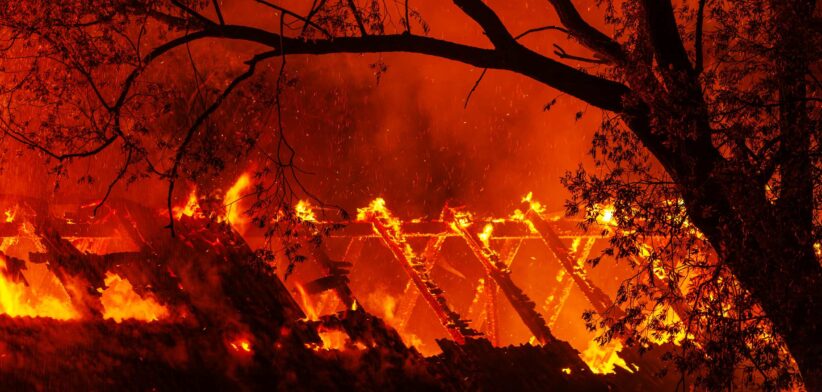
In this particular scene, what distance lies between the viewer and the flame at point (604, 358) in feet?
35.2

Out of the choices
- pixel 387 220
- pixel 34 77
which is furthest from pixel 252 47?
pixel 34 77

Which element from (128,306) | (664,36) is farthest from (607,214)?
(128,306)

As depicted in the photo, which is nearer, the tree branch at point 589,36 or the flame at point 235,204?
the tree branch at point 589,36

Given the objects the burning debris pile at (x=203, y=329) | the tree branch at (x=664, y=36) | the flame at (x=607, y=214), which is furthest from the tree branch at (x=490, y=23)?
the burning debris pile at (x=203, y=329)

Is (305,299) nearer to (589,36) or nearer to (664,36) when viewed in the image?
(589,36)

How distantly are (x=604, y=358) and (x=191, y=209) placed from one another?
22.8 ft

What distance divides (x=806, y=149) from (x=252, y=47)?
19083 mm

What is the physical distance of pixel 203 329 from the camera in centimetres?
784

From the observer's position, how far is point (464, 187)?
2381 cm

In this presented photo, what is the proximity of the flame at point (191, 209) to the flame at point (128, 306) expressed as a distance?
1215mm

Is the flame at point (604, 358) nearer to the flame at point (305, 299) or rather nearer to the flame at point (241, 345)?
the flame at point (305, 299)

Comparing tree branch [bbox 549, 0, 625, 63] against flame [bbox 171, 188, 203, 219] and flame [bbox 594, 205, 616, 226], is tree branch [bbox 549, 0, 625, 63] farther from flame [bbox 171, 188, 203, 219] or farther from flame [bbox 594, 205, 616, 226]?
flame [bbox 171, 188, 203, 219]

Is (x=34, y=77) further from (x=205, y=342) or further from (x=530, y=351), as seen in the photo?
(x=530, y=351)

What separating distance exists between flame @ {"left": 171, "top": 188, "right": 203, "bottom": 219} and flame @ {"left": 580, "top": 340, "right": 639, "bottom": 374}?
6319 mm
